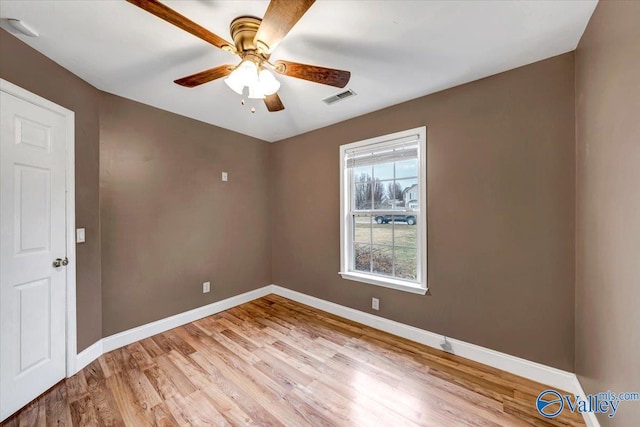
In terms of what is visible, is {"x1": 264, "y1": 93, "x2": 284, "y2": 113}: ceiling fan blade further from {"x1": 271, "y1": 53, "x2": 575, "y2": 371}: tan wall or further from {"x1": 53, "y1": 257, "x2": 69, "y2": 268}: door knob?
{"x1": 53, "y1": 257, "x2": 69, "y2": 268}: door knob

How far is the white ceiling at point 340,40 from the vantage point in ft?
4.56

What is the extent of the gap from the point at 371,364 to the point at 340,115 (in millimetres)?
2665

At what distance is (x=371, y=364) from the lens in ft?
6.86

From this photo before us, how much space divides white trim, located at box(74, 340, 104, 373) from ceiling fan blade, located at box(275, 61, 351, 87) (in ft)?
9.45

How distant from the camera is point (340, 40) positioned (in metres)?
1.67

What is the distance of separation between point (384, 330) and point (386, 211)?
52.5 inches

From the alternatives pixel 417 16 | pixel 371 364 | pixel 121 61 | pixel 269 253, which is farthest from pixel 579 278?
pixel 121 61

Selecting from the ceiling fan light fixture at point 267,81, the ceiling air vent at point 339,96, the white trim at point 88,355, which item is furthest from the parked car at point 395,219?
the white trim at point 88,355

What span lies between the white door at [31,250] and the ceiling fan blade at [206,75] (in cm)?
113

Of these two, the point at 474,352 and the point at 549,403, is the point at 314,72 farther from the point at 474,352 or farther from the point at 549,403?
the point at 549,403

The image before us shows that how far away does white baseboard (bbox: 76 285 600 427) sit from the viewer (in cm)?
178

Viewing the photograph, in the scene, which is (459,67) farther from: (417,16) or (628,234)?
(628,234)

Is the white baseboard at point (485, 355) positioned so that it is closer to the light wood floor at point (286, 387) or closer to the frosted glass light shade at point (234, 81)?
the light wood floor at point (286, 387)

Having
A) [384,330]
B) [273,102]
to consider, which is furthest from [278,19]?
[384,330]
